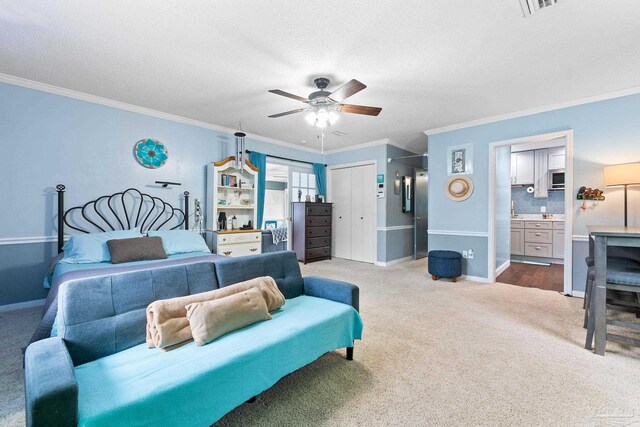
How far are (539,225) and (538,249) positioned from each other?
0.54 meters

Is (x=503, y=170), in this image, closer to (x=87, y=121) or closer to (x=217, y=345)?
(x=217, y=345)

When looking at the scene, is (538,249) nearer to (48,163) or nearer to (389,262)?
(389,262)

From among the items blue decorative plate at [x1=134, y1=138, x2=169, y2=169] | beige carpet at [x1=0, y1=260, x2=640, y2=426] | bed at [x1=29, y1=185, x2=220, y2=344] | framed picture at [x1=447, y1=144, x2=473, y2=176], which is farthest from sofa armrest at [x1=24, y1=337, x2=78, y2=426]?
framed picture at [x1=447, y1=144, x2=473, y2=176]

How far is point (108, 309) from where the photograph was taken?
158 centimetres

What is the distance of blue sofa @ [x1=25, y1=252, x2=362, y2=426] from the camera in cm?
106

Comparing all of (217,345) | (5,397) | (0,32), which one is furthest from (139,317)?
(0,32)

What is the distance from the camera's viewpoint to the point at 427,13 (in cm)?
207

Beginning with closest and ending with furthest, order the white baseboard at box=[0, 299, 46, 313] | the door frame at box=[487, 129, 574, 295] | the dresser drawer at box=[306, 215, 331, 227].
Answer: the white baseboard at box=[0, 299, 46, 313]
the door frame at box=[487, 129, 574, 295]
the dresser drawer at box=[306, 215, 331, 227]

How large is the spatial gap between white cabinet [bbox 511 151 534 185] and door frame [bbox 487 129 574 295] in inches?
112

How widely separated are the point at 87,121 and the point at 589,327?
19.1 feet

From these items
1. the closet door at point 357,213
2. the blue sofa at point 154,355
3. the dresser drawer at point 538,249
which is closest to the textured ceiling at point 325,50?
the blue sofa at point 154,355

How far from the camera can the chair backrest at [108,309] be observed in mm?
1446

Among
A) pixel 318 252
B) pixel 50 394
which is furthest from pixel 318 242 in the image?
pixel 50 394

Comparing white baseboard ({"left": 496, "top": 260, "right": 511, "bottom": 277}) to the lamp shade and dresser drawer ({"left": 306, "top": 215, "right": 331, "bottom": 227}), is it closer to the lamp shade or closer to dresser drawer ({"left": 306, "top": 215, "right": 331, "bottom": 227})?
the lamp shade
